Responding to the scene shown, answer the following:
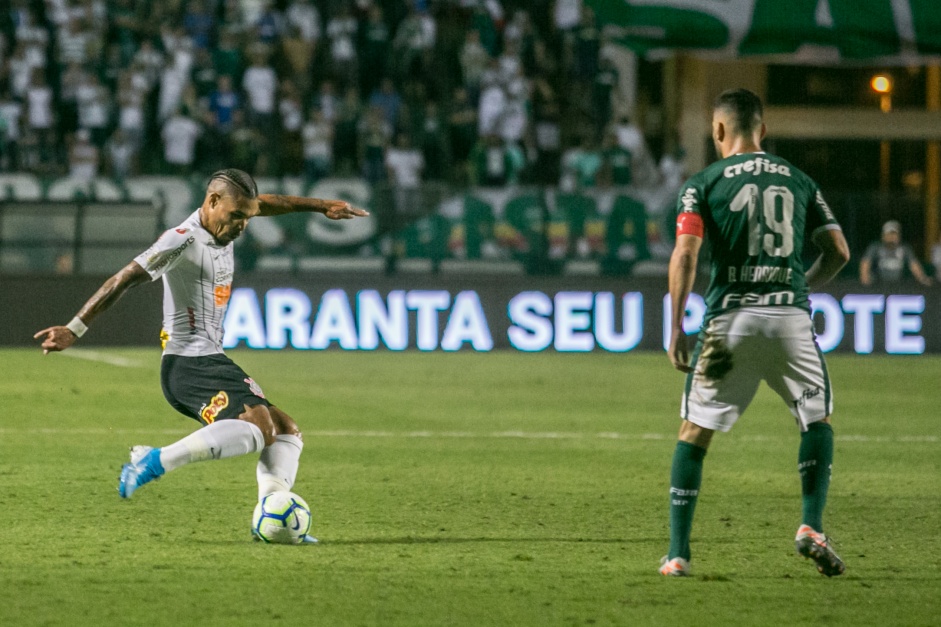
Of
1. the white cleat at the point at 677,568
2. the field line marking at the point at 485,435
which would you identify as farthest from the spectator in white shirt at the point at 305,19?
the white cleat at the point at 677,568

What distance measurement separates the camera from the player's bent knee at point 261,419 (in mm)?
6922

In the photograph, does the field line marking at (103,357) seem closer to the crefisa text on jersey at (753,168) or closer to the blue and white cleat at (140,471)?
the blue and white cleat at (140,471)

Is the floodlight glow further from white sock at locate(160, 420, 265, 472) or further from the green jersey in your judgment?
white sock at locate(160, 420, 265, 472)

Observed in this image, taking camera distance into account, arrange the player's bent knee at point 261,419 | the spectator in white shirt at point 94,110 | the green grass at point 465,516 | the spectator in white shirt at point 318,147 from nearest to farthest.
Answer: the green grass at point 465,516 < the player's bent knee at point 261,419 < the spectator in white shirt at point 318,147 < the spectator in white shirt at point 94,110

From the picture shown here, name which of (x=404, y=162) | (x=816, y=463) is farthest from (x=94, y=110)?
(x=816, y=463)

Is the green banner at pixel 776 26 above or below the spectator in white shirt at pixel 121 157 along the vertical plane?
above

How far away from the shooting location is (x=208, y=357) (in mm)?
7141

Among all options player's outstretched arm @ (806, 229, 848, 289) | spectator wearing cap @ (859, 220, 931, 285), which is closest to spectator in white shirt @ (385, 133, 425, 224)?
spectator wearing cap @ (859, 220, 931, 285)

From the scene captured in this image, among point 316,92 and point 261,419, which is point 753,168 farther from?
point 316,92

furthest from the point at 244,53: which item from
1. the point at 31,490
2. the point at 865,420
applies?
the point at 31,490

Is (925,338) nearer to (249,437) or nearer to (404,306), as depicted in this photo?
(404,306)

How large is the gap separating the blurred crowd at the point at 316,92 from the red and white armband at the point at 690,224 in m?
14.0

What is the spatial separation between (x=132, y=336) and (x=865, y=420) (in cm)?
1039

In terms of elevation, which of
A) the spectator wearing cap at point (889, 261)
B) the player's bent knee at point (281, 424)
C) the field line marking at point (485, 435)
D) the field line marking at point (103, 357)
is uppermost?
the player's bent knee at point (281, 424)
